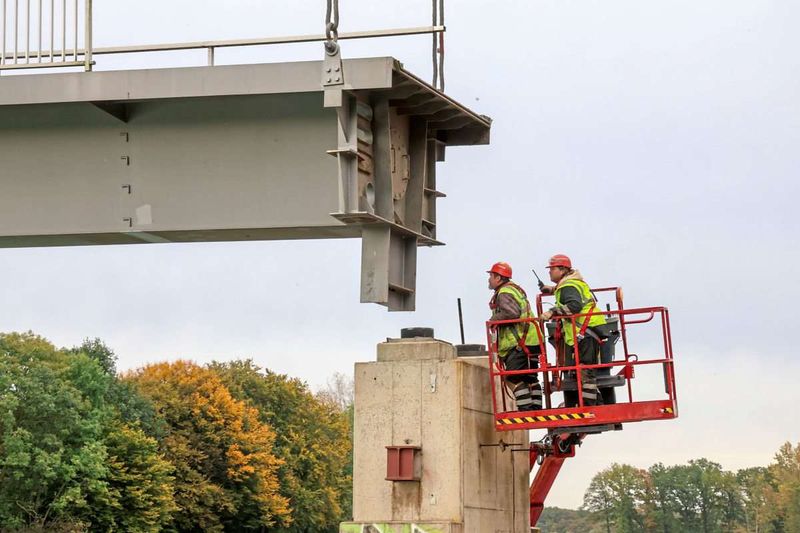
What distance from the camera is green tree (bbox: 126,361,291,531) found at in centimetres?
7731

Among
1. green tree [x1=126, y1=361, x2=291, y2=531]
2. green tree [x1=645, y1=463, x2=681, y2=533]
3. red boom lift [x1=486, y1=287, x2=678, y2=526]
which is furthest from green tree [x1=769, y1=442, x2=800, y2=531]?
red boom lift [x1=486, y1=287, x2=678, y2=526]

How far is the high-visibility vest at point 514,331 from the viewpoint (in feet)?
53.4

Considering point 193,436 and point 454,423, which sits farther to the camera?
point 193,436

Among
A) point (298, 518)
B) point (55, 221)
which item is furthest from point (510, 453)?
point (298, 518)

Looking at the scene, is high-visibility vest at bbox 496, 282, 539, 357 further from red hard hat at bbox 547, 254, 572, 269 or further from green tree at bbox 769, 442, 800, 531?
green tree at bbox 769, 442, 800, 531

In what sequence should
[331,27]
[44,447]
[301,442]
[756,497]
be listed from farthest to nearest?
[756,497] < [301,442] < [44,447] < [331,27]

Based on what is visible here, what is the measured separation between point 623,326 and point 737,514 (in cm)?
14476

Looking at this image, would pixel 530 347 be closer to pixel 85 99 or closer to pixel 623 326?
pixel 623 326

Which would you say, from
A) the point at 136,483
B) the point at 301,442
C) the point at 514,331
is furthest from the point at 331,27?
the point at 301,442

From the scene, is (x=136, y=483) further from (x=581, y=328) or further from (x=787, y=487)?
(x=787, y=487)

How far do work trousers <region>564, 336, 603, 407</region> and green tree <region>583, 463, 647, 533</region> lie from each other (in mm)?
141776

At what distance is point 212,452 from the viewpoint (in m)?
80.6

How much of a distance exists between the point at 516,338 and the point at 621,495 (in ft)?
474

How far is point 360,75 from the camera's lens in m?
15.5
